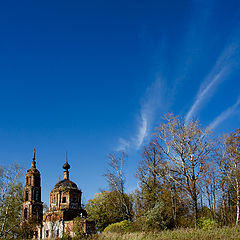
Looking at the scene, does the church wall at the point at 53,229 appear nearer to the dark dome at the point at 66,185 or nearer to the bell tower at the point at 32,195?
the dark dome at the point at 66,185

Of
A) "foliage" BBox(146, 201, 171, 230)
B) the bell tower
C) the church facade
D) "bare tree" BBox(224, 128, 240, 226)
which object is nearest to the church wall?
the church facade

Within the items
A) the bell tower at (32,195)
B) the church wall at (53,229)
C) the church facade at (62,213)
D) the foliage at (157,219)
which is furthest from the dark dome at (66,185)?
the foliage at (157,219)

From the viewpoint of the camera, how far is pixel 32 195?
49.8m

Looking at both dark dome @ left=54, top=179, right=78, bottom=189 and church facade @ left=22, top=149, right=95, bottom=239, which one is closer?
church facade @ left=22, top=149, right=95, bottom=239

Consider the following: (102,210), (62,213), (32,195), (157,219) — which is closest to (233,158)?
(157,219)

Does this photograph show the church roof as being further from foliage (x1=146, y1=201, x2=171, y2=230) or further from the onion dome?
foliage (x1=146, y1=201, x2=171, y2=230)

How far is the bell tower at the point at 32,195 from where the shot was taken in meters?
48.9

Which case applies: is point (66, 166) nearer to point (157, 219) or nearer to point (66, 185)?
point (66, 185)

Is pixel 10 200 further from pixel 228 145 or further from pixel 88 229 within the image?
pixel 228 145

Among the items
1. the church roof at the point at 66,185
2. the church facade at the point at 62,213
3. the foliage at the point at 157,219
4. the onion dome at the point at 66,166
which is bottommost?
the foliage at the point at 157,219

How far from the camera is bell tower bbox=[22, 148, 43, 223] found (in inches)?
1925

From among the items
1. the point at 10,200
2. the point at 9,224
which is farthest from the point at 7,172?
the point at 9,224

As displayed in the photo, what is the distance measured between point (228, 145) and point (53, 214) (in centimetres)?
2506

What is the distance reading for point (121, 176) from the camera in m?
34.6
